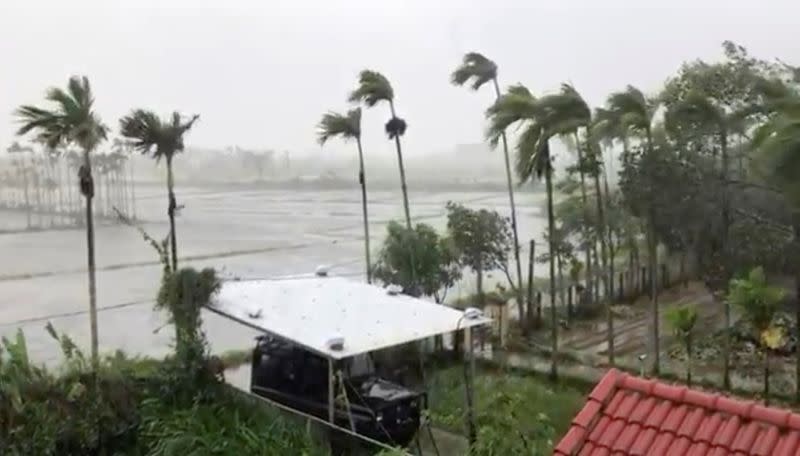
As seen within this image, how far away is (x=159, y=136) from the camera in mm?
7469

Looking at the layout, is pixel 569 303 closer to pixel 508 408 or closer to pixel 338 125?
pixel 338 125

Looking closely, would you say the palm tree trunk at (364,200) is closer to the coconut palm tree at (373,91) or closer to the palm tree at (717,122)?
the coconut palm tree at (373,91)

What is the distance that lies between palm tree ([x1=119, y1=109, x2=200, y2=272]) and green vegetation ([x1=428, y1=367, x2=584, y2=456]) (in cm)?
252

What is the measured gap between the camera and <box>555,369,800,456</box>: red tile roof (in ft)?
8.40

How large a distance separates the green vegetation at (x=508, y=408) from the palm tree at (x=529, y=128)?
0.91 m

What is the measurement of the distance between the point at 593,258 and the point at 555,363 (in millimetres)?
3039

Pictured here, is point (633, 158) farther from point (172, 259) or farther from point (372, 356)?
point (172, 259)

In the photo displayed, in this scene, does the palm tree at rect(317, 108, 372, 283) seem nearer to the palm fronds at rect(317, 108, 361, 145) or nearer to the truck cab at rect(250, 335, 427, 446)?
the palm fronds at rect(317, 108, 361, 145)

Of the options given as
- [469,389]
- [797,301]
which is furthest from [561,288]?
[469,389]

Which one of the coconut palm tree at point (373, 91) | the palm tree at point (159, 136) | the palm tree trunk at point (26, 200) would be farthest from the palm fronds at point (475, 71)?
the palm tree trunk at point (26, 200)

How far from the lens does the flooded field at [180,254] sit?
317 inches

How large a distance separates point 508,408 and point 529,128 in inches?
164

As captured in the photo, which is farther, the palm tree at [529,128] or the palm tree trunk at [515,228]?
the palm tree trunk at [515,228]

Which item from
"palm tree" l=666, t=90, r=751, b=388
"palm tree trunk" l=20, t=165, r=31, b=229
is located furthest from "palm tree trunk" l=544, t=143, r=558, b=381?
"palm tree trunk" l=20, t=165, r=31, b=229
